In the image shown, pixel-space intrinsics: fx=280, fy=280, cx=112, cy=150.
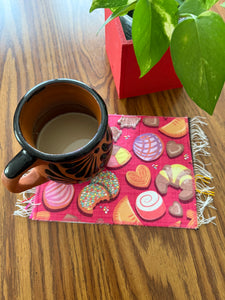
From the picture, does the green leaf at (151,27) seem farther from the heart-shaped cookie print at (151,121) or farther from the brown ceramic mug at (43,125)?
the heart-shaped cookie print at (151,121)

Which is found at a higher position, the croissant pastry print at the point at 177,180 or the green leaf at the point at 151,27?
the green leaf at the point at 151,27

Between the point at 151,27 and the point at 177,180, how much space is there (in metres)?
0.21

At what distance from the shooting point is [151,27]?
0.21 meters

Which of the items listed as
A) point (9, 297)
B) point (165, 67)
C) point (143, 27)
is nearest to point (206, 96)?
point (143, 27)

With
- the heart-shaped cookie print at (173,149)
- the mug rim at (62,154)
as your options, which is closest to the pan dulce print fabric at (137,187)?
the heart-shaped cookie print at (173,149)

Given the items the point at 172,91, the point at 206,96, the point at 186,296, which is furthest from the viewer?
the point at 172,91

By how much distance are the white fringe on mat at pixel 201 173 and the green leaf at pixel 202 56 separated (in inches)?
7.7

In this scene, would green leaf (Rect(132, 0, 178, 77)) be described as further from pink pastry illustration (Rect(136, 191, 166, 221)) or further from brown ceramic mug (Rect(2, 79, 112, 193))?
pink pastry illustration (Rect(136, 191, 166, 221))

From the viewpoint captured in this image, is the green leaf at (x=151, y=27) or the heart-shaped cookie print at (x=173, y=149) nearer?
the green leaf at (x=151, y=27)

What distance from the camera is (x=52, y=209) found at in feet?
1.16

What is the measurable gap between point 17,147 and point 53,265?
0.16 metres

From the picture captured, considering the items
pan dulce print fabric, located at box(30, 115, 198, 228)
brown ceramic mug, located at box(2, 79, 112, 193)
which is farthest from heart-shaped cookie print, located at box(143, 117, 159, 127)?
brown ceramic mug, located at box(2, 79, 112, 193)

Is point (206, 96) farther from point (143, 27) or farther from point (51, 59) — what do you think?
point (51, 59)

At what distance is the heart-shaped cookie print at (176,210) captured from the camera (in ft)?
1.14
